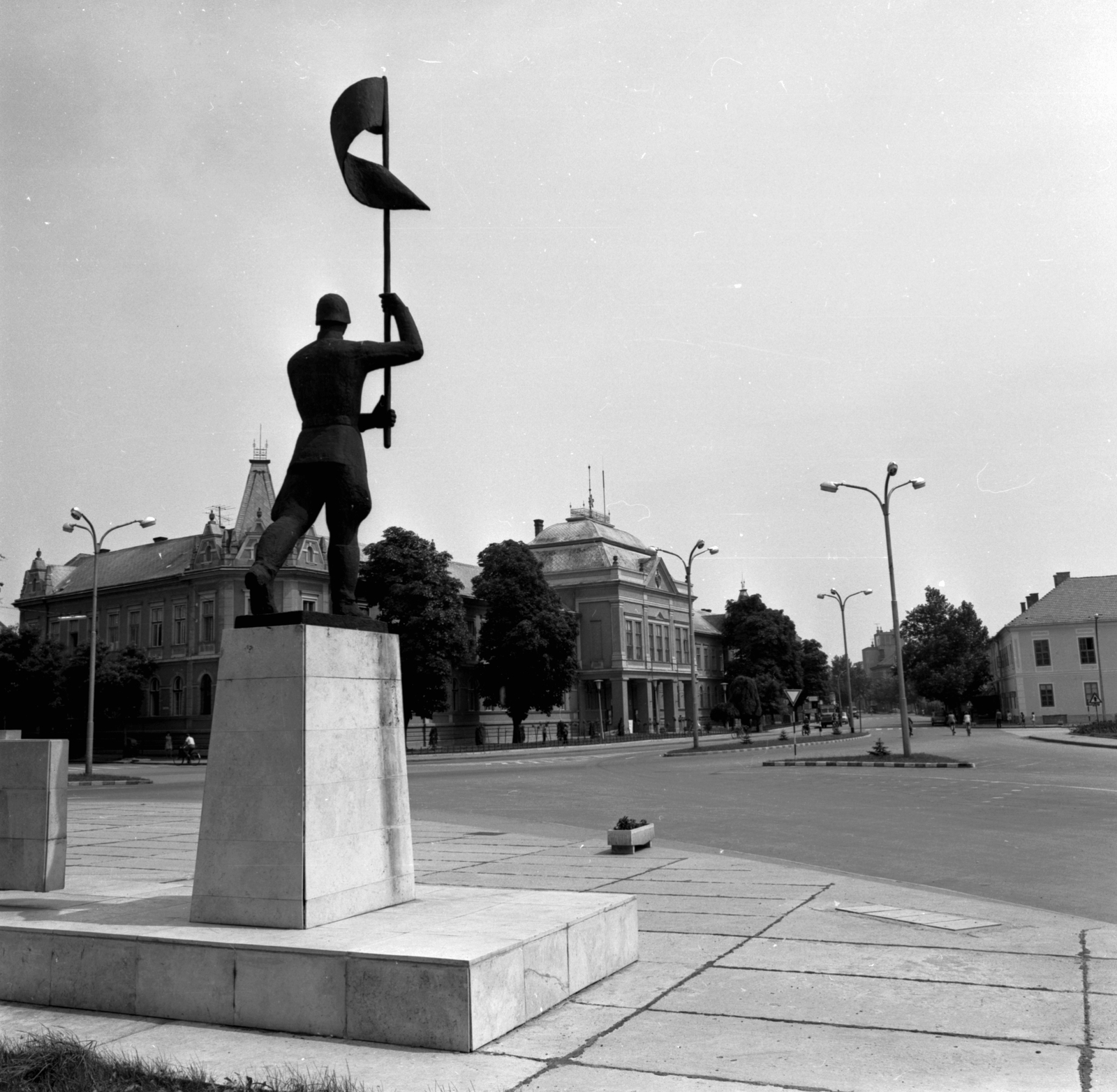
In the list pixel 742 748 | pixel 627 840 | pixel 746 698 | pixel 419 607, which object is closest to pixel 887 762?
pixel 742 748

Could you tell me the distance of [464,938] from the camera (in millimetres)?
5582

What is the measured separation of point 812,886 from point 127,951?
20.1 ft

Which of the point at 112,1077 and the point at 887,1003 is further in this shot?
the point at 887,1003

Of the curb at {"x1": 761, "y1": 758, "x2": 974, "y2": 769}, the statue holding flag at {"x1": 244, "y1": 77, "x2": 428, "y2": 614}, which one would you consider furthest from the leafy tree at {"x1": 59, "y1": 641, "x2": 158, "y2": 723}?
the statue holding flag at {"x1": 244, "y1": 77, "x2": 428, "y2": 614}

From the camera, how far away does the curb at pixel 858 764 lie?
28.4 metres

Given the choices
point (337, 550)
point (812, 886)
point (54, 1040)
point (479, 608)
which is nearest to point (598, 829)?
point (812, 886)

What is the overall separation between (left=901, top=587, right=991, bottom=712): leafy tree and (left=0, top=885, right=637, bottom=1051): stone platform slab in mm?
93785

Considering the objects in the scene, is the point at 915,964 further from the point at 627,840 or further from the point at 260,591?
the point at 627,840

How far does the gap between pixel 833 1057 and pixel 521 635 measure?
6000 cm

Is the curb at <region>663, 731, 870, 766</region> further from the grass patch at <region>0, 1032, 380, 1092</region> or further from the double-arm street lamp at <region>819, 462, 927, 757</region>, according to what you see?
the grass patch at <region>0, 1032, 380, 1092</region>

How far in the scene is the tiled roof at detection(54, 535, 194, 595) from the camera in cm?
6619

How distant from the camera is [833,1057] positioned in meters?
4.75

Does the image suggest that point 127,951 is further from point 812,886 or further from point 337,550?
point 812,886

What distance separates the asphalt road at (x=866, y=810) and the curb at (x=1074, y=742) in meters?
6.35
